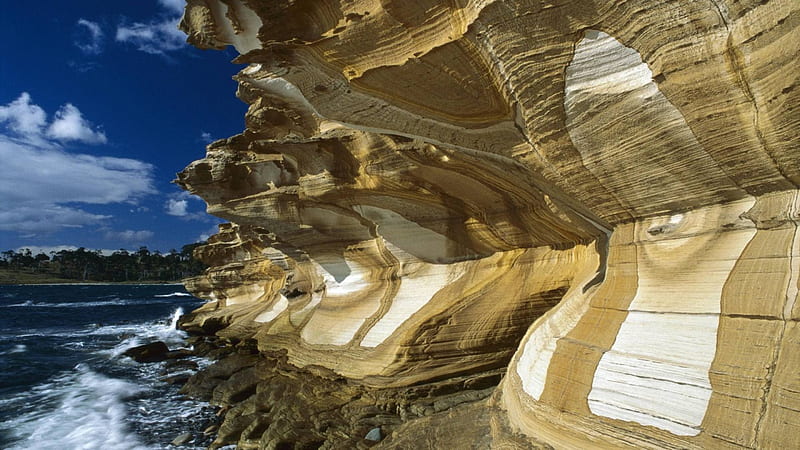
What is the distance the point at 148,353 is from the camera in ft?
45.4

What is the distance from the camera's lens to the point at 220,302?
75.1 feet

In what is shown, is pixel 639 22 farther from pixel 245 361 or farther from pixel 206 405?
pixel 245 361

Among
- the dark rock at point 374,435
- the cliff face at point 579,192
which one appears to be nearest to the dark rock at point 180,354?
the cliff face at point 579,192

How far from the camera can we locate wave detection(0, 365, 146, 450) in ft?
22.9

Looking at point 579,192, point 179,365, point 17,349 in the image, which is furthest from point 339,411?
point 17,349

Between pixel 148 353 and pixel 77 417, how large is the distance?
19.6ft

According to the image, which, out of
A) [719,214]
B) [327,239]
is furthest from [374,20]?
[327,239]

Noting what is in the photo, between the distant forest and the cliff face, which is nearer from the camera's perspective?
the cliff face

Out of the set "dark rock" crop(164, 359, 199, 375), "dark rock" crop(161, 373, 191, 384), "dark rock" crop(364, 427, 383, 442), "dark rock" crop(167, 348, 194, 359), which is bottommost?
"dark rock" crop(161, 373, 191, 384)

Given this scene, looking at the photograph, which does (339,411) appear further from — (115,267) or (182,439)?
(115,267)

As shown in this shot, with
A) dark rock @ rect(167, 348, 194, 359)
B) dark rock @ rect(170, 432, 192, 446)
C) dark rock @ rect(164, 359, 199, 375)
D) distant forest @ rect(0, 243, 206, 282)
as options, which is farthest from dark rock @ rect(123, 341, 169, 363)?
distant forest @ rect(0, 243, 206, 282)

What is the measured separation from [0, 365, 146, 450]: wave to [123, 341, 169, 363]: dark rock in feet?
7.56

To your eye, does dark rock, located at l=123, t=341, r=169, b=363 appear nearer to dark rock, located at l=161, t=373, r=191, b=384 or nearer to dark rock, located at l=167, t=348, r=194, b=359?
dark rock, located at l=167, t=348, r=194, b=359

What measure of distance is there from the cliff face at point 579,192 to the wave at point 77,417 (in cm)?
367
